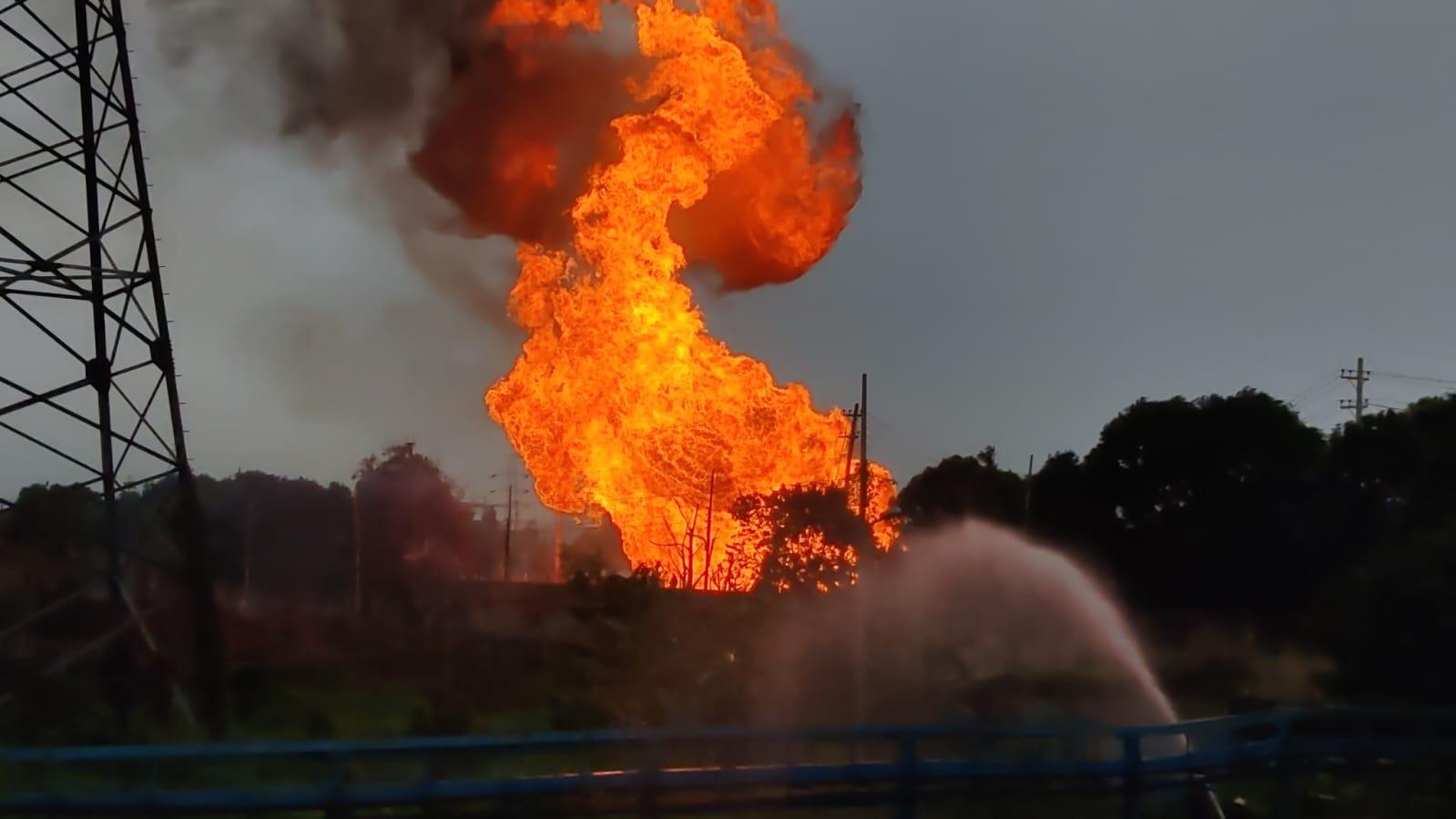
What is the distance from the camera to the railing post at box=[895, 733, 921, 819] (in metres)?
15.5

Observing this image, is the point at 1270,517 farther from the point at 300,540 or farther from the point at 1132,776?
the point at 1132,776

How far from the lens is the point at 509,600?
3288cm

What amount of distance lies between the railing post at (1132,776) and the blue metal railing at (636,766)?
0.06ft

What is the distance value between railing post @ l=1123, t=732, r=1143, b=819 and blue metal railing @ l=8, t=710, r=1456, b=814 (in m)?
0.02

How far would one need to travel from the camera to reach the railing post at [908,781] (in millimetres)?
15477

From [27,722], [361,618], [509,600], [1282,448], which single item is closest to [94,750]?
[27,722]

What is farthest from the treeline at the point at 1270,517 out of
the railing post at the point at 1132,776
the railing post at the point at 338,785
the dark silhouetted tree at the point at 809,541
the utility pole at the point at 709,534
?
the railing post at the point at 338,785

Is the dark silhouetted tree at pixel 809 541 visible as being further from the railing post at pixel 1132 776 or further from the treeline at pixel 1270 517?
the railing post at pixel 1132 776

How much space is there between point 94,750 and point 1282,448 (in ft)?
157

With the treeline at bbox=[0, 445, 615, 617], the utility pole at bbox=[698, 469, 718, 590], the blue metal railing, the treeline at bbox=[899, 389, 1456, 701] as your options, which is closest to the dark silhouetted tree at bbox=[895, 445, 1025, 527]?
the treeline at bbox=[899, 389, 1456, 701]

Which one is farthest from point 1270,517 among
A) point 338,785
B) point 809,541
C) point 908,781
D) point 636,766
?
point 338,785

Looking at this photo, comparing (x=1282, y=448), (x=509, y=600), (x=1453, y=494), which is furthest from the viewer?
(x=1282, y=448)

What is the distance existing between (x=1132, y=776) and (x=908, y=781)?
2696 millimetres

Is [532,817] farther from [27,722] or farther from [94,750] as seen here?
[27,722]
